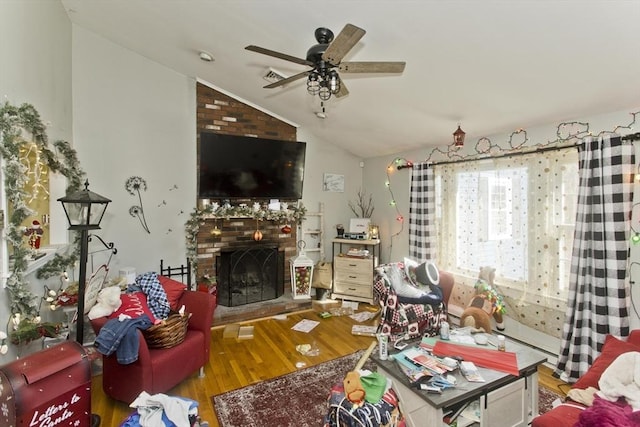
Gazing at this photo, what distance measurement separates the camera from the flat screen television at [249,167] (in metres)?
3.97

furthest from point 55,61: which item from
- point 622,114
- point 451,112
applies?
point 622,114

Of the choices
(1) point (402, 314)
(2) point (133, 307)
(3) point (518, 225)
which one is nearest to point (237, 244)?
(2) point (133, 307)

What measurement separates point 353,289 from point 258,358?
6.32ft

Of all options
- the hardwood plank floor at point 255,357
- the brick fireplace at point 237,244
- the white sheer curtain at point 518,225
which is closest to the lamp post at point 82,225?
the hardwood plank floor at point 255,357

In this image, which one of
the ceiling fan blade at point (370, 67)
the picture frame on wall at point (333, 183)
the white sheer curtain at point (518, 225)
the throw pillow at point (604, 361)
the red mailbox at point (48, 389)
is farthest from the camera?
the picture frame on wall at point (333, 183)

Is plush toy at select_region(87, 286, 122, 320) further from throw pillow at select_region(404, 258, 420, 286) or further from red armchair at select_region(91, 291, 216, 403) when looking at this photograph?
throw pillow at select_region(404, 258, 420, 286)

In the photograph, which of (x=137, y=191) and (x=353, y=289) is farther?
(x=353, y=289)

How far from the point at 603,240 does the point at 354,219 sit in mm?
3089

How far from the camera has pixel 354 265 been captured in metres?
4.57

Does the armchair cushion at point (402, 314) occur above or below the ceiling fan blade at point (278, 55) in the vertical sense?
below

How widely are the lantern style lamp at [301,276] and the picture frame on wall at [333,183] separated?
4.29 feet

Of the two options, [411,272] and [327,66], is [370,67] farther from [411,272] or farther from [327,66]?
[411,272]

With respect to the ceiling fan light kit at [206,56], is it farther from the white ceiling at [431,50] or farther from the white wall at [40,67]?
the white wall at [40,67]

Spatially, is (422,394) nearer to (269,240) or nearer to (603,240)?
(603,240)
